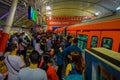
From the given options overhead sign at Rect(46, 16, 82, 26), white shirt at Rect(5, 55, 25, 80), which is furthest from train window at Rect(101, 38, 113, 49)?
overhead sign at Rect(46, 16, 82, 26)

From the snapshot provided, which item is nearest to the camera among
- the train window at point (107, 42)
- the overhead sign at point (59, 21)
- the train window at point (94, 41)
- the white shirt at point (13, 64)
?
the white shirt at point (13, 64)

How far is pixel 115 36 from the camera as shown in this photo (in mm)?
4410

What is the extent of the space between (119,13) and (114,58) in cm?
359

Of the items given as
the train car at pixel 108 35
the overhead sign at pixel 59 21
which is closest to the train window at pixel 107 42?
the train car at pixel 108 35

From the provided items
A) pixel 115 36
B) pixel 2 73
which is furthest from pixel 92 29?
pixel 2 73

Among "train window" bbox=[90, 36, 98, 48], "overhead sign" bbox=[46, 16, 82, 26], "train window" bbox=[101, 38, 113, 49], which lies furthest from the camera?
"overhead sign" bbox=[46, 16, 82, 26]

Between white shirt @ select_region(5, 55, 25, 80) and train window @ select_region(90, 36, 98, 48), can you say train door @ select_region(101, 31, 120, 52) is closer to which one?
train window @ select_region(90, 36, 98, 48)

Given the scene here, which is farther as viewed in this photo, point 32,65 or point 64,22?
point 64,22

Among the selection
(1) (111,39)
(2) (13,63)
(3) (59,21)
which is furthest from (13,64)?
(3) (59,21)

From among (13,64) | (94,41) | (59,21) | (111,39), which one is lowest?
(13,64)

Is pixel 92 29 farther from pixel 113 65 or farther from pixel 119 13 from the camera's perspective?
pixel 113 65

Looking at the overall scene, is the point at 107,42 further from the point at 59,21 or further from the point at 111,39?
the point at 59,21

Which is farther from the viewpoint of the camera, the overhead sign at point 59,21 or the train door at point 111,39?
the overhead sign at point 59,21

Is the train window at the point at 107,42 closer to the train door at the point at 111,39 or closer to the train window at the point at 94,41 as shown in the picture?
the train door at the point at 111,39
